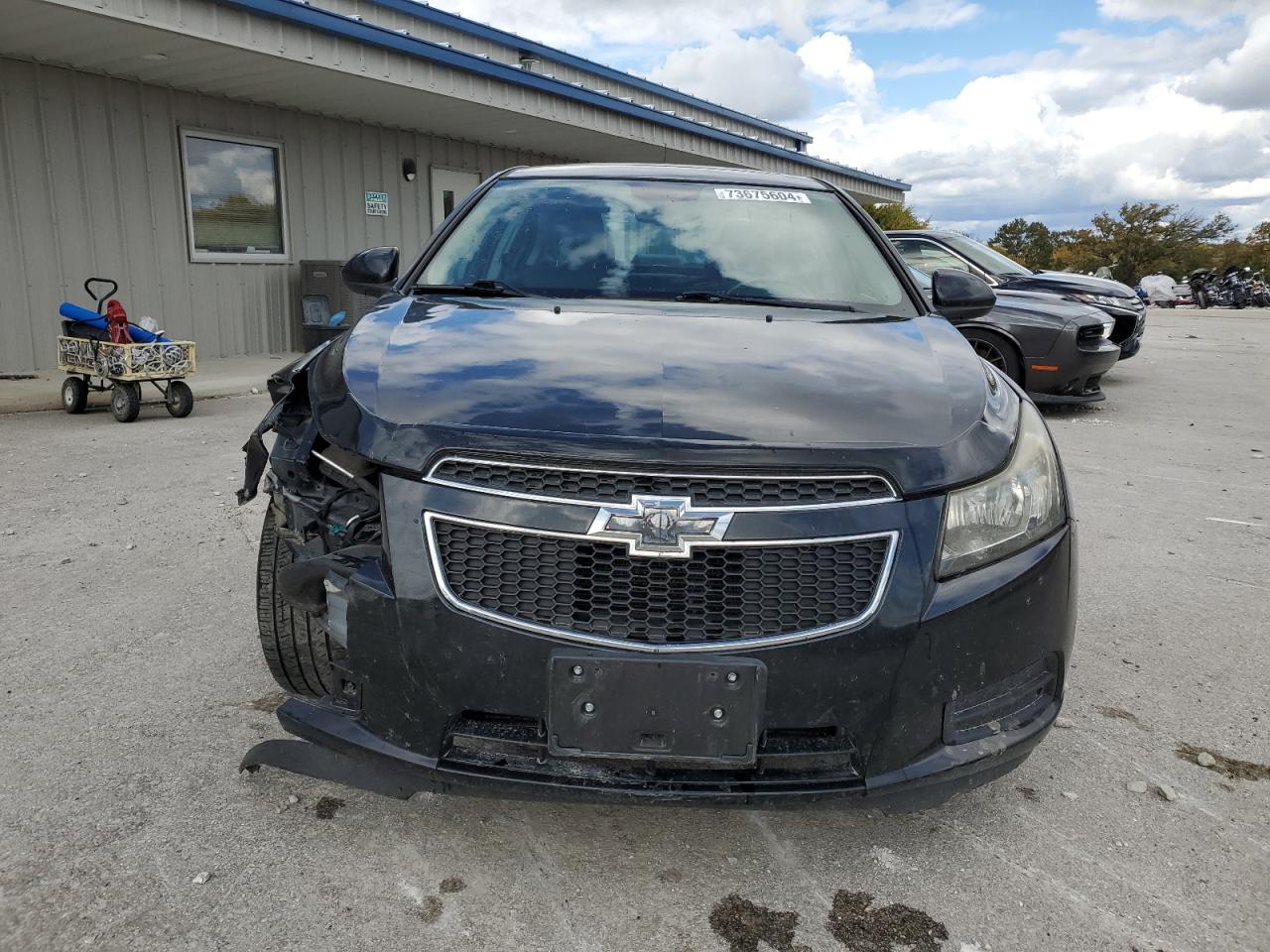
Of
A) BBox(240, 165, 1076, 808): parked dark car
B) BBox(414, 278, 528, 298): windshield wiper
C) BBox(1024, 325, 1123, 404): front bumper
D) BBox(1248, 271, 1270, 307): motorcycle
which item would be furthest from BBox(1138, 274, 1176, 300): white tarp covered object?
BBox(240, 165, 1076, 808): parked dark car

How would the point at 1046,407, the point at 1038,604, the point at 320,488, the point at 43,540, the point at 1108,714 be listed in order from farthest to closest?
the point at 1046,407
the point at 43,540
the point at 1108,714
the point at 320,488
the point at 1038,604

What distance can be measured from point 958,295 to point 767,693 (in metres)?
1.99

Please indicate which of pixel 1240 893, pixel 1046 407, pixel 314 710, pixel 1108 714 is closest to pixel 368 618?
pixel 314 710

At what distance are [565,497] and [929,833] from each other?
46.6 inches

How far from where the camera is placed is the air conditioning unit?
37.5ft

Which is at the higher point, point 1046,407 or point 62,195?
point 62,195

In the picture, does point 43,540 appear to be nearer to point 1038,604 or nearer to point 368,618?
point 368,618

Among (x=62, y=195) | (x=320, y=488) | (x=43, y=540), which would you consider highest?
(x=62, y=195)

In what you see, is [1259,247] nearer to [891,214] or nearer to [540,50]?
[891,214]

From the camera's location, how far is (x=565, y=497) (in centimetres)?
179

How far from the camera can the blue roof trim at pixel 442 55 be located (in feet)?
27.9

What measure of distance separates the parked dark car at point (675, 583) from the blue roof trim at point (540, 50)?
46.1 ft

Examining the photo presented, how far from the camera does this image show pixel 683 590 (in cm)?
178

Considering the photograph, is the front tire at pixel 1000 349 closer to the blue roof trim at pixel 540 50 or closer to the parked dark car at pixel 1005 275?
the parked dark car at pixel 1005 275
